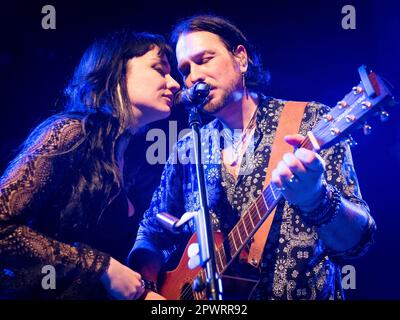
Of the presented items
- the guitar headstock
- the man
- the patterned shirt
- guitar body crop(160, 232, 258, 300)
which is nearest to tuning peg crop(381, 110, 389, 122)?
the guitar headstock

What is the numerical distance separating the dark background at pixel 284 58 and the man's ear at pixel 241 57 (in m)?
0.10

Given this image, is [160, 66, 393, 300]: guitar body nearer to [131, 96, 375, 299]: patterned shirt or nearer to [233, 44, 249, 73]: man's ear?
[131, 96, 375, 299]: patterned shirt

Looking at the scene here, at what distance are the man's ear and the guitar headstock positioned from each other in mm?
996

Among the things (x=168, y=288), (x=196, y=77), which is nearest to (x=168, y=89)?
(x=196, y=77)

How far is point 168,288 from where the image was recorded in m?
2.08

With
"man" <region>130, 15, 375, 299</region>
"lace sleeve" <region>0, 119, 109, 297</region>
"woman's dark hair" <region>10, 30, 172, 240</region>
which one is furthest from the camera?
"woman's dark hair" <region>10, 30, 172, 240</region>

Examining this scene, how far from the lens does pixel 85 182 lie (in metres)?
2.04

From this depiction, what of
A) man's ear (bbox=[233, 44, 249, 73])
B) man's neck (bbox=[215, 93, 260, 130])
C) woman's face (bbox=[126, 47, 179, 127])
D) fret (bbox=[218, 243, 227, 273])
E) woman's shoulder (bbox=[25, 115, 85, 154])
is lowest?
fret (bbox=[218, 243, 227, 273])

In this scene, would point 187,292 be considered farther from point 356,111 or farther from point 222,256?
point 356,111

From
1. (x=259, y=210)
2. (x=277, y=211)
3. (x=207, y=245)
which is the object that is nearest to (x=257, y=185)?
(x=277, y=211)

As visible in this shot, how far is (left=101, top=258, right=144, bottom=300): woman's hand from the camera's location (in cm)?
183

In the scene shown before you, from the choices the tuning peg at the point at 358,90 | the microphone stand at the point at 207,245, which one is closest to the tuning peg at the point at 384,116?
the tuning peg at the point at 358,90

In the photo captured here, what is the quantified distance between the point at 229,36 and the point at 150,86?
1.87 feet

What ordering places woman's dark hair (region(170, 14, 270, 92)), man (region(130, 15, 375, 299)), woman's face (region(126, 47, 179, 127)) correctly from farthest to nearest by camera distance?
woman's dark hair (region(170, 14, 270, 92)) < woman's face (region(126, 47, 179, 127)) < man (region(130, 15, 375, 299))
